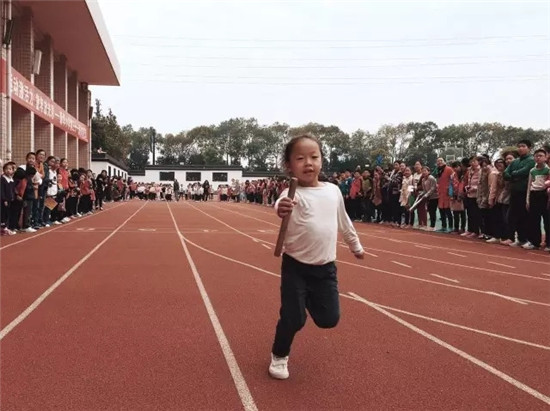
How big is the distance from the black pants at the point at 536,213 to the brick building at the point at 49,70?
13302mm

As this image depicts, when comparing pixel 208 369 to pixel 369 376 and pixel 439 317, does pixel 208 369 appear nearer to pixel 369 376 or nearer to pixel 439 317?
pixel 369 376

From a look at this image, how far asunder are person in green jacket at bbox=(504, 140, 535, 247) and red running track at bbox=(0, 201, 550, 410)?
2.74 m

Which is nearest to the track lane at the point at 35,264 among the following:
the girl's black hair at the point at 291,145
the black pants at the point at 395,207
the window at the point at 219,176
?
the girl's black hair at the point at 291,145

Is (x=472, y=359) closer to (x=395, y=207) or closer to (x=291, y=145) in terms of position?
(x=291, y=145)

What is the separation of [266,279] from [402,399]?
3.67 m

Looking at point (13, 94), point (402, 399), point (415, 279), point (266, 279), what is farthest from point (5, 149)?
point (402, 399)

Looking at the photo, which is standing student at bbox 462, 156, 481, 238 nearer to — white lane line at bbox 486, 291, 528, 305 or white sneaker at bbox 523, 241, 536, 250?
white sneaker at bbox 523, 241, 536, 250

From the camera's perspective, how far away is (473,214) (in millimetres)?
12297

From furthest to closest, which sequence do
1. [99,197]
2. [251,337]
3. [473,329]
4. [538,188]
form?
[99,197] < [538,188] < [473,329] < [251,337]

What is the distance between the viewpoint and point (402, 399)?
9.60 feet

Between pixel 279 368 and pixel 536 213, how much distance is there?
27.3 feet

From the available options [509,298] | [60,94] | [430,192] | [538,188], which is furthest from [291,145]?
[60,94]

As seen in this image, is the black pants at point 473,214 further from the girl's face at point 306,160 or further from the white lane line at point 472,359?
the girl's face at point 306,160

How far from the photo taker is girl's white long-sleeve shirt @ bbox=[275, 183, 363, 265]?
3.09 metres
